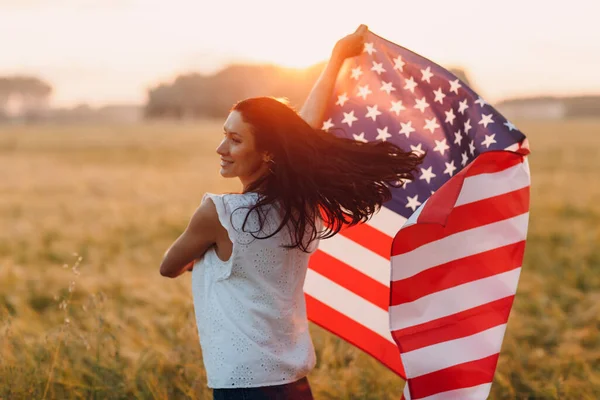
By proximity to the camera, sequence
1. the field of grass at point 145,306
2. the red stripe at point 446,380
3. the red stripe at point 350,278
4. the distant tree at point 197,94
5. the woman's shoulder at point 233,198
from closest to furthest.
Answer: the woman's shoulder at point 233,198, the red stripe at point 446,380, the red stripe at point 350,278, the field of grass at point 145,306, the distant tree at point 197,94

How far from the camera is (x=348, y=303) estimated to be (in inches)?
157

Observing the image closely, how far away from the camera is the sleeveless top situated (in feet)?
8.33

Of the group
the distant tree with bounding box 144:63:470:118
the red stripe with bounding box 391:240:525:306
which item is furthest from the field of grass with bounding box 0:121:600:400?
the distant tree with bounding box 144:63:470:118

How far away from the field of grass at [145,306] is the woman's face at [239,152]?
1365mm

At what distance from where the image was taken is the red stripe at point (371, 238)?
398cm

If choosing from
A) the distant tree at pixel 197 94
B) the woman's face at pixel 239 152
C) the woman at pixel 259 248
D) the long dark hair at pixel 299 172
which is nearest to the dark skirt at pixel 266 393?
the woman at pixel 259 248

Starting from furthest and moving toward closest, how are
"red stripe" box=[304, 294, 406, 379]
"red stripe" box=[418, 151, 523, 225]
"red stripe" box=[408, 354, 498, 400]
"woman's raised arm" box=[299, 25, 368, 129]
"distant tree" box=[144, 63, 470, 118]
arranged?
"distant tree" box=[144, 63, 470, 118] → "red stripe" box=[304, 294, 406, 379] → "woman's raised arm" box=[299, 25, 368, 129] → "red stripe" box=[408, 354, 498, 400] → "red stripe" box=[418, 151, 523, 225]

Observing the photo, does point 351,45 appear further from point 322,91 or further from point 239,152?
point 239,152

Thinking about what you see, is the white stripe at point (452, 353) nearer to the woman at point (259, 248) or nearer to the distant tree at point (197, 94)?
the woman at point (259, 248)

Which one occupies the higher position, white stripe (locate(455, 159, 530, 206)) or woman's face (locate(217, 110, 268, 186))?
woman's face (locate(217, 110, 268, 186))

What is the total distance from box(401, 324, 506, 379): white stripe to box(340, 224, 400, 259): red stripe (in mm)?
983

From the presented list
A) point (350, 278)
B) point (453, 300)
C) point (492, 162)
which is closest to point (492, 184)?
point (492, 162)

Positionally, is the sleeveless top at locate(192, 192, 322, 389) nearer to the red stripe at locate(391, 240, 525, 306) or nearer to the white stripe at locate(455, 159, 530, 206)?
the red stripe at locate(391, 240, 525, 306)

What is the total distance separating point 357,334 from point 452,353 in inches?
39.2
